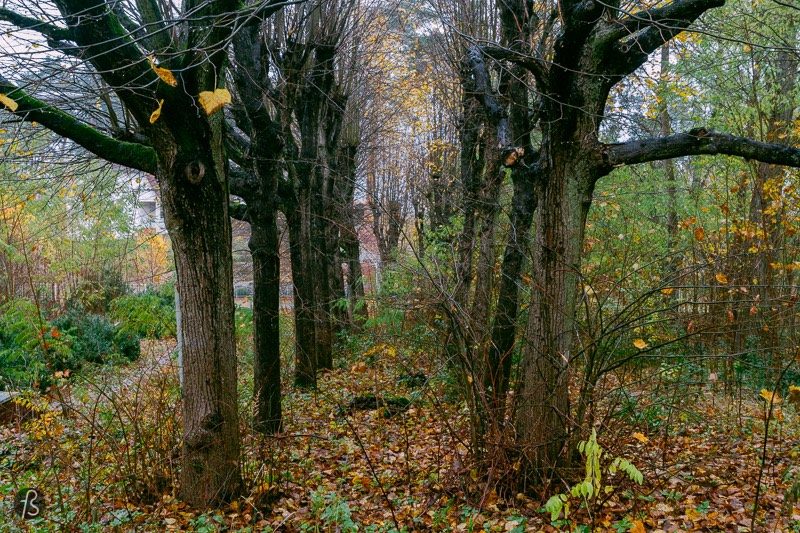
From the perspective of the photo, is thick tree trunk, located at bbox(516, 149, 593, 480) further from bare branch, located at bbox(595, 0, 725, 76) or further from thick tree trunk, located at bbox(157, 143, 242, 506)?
thick tree trunk, located at bbox(157, 143, 242, 506)

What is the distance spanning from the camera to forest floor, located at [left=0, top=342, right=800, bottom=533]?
4176 mm

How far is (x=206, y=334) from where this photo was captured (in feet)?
15.6

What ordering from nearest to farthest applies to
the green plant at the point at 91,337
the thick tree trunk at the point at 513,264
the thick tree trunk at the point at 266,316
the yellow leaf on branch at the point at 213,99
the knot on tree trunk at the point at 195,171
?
the yellow leaf on branch at the point at 213,99
the knot on tree trunk at the point at 195,171
the thick tree trunk at the point at 266,316
the thick tree trunk at the point at 513,264
the green plant at the point at 91,337

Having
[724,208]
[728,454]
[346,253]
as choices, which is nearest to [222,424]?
[728,454]

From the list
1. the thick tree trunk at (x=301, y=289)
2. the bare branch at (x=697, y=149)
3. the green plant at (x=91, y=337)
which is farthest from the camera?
the green plant at (x=91, y=337)

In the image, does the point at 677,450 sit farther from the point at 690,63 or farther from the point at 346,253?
the point at 346,253

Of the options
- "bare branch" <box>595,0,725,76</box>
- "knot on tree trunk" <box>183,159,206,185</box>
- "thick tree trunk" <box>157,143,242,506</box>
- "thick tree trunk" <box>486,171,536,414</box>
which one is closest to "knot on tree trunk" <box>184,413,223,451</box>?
"thick tree trunk" <box>157,143,242,506</box>

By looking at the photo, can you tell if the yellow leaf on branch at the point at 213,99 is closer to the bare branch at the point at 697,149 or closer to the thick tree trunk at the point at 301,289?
the bare branch at the point at 697,149

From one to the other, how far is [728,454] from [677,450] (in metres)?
0.46

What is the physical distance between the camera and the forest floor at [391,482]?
164 inches

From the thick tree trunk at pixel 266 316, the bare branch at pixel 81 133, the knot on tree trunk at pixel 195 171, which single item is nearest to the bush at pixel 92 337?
the thick tree trunk at pixel 266 316

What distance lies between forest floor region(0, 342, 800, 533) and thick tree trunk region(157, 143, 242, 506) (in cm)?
28

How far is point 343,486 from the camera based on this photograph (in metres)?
5.54

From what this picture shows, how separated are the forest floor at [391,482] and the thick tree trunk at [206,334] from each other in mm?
283
